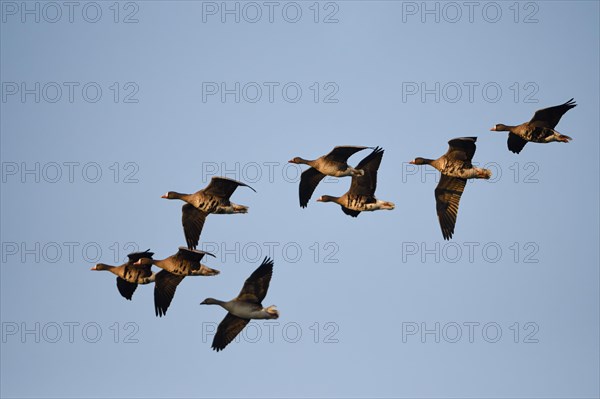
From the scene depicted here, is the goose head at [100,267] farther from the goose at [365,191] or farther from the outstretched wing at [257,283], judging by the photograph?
the goose at [365,191]

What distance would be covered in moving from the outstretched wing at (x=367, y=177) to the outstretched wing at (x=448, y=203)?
273 centimetres

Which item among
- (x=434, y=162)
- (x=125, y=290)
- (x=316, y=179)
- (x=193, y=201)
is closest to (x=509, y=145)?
(x=434, y=162)

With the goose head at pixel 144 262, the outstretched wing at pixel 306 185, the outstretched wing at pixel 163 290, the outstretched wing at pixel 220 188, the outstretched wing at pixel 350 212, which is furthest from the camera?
the outstretched wing at pixel 306 185

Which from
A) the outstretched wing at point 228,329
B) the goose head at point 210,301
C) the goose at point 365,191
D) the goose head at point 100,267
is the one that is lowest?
the outstretched wing at point 228,329

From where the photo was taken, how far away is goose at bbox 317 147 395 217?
49125mm

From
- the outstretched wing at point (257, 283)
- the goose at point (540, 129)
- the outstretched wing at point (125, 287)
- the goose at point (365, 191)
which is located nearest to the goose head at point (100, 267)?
the outstretched wing at point (125, 287)

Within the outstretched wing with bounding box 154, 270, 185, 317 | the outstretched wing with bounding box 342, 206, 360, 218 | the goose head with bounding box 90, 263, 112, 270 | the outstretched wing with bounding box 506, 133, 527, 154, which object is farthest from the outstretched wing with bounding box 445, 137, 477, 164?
the goose head with bounding box 90, 263, 112, 270

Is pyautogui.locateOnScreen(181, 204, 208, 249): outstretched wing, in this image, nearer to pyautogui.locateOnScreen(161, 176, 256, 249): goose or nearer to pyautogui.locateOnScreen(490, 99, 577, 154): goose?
pyautogui.locateOnScreen(161, 176, 256, 249): goose

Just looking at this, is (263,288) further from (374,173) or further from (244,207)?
(374,173)

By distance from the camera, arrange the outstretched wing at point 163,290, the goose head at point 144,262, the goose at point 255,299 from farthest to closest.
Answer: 1. the outstretched wing at point 163,290
2. the goose head at point 144,262
3. the goose at point 255,299

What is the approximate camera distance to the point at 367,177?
49281mm

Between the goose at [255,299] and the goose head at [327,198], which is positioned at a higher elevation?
the goose head at [327,198]

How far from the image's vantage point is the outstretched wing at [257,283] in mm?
45938

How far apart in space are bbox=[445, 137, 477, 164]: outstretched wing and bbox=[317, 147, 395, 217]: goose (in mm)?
2531
